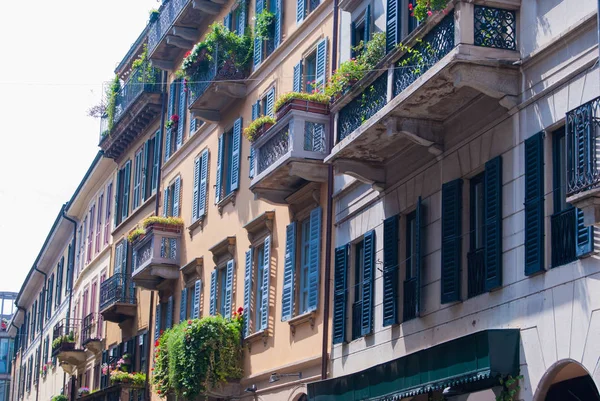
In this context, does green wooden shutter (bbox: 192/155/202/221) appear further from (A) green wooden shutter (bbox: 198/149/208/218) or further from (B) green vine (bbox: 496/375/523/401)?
(B) green vine (bbox: 496/375/523/401)

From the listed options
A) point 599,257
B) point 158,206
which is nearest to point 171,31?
point 158,206

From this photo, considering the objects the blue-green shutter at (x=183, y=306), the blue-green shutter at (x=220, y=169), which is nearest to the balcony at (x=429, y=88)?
the blue-green shutter at (x=220, y=169)

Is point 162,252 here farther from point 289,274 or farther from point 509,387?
point 509,387

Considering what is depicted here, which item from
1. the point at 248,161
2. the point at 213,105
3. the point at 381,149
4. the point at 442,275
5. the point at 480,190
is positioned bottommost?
the point at 442,275

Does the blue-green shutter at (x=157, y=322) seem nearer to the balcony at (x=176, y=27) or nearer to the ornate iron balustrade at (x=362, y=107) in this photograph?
the balcony at (x=176, y=27)

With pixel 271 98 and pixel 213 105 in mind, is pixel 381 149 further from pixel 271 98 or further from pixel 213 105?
pixel 213 105

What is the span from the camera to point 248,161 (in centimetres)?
2553

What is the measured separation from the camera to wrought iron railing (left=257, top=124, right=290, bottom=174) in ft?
69.5

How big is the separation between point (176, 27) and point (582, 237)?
1999 cm

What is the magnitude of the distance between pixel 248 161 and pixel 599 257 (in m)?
13.2

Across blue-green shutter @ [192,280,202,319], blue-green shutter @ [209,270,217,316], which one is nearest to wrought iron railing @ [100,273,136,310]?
blue-green shutter @ [192,280,202,319]

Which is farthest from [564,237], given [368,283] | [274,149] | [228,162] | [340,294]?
[228,162]

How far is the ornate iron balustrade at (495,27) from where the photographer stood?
15.1 metres

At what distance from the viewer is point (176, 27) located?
31.8 meters
